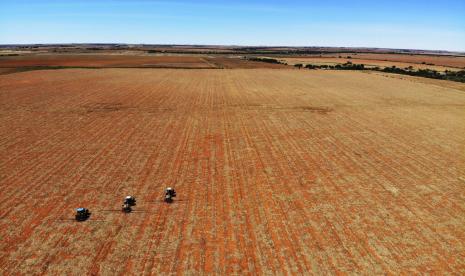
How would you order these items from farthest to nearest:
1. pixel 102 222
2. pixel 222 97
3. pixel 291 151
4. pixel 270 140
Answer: pixel 222 97
pixel 270 140
pixel 291 151
pixel 102 222

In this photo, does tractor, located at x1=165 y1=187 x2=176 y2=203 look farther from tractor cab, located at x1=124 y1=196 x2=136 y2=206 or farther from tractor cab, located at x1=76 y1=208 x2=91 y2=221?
tractor cab, located at x1=76 y1=208 x2=91 y2=221

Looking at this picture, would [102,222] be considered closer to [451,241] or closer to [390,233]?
[390,233]

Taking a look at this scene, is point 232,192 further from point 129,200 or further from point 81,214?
point 81,214

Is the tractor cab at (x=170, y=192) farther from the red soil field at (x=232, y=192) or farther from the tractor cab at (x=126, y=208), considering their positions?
the tractor cab at (x=126, y=208)

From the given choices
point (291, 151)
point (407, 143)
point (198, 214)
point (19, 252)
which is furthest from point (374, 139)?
point (19, 252)

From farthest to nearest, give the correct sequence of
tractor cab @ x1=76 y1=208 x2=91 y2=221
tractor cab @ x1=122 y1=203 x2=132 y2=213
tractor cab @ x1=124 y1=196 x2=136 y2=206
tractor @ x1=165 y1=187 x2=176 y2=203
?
tractor @ x1=165 y1=187 x2=176 y2=203 < tractor cab @ x1=124 y1=196 x2=136 y2=206 < tractor cab @ x1=122 y1=203 x2=132 y2=213 < tractor cab @ x1=76 y1=208 x2=91 y2=221

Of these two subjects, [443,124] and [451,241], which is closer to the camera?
[451,241]

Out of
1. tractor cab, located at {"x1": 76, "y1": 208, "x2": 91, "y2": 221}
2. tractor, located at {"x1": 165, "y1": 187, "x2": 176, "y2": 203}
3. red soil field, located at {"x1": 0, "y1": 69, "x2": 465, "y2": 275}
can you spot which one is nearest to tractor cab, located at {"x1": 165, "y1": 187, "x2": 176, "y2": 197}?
tractor, located at {"x1": 165, "y1": 187, "x2": 176, "y2": 203}

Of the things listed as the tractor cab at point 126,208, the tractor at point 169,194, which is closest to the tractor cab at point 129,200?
the tractor cab at point 126,208
